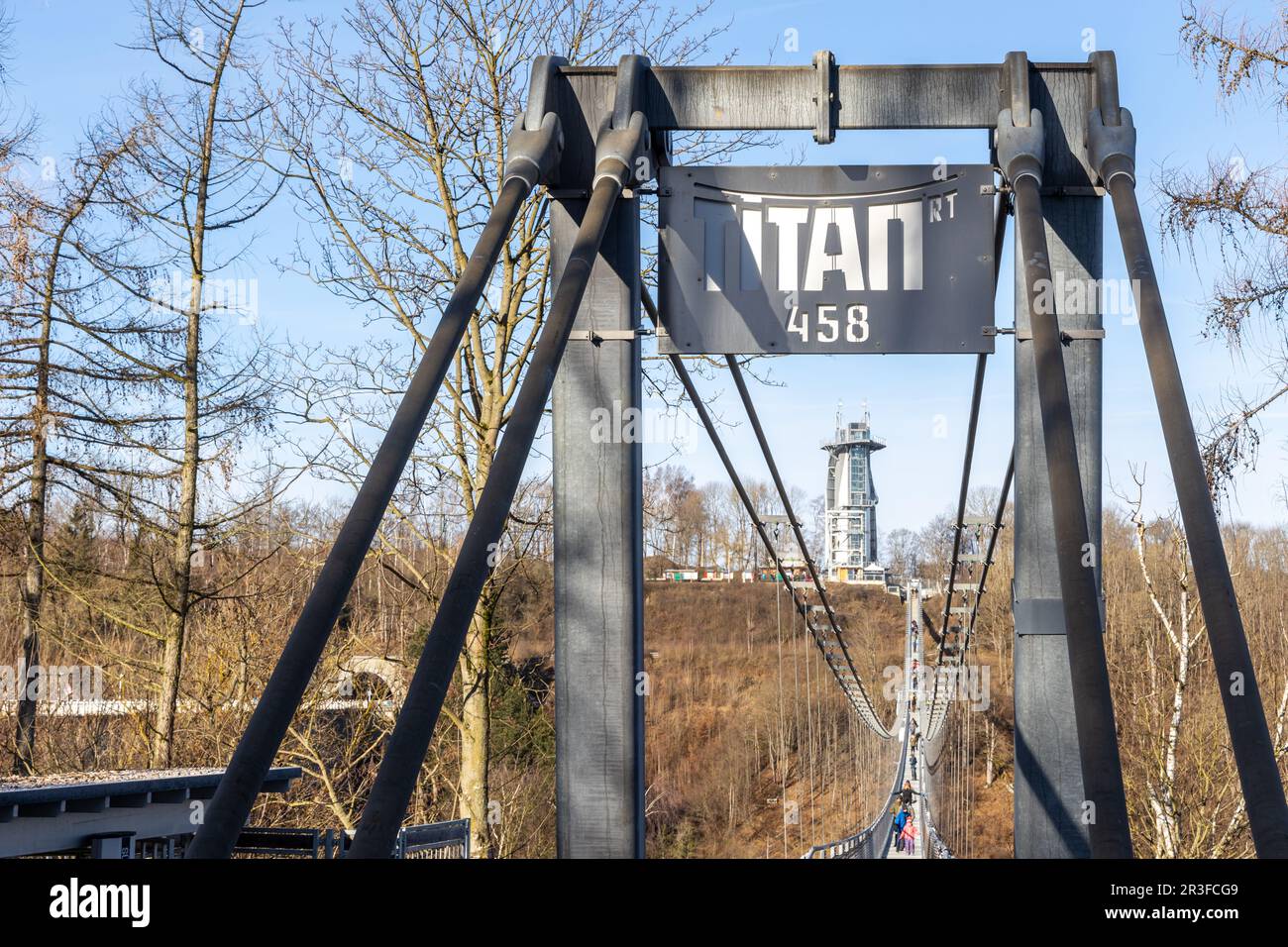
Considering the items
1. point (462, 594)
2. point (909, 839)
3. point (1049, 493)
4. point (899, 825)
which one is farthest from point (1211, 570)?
point (899, 825)

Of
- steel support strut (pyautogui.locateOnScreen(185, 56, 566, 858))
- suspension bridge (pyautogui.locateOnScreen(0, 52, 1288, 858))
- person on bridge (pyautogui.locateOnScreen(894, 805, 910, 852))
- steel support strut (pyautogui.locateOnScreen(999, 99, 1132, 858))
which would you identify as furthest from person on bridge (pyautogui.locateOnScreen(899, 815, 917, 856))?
steel support strut (pyautogui.locateOnScreen(185, 56, 566, 858))

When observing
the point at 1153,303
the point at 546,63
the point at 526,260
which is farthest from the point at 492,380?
the point at 1153,303

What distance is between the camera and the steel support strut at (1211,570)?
4.86ft

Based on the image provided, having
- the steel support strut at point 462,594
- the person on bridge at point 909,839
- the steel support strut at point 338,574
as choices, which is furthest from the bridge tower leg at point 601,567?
the person on bridge at point 909,839

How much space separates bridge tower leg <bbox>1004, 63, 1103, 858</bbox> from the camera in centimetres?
243

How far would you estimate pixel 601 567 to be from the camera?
249 centimetres

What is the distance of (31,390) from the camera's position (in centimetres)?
918

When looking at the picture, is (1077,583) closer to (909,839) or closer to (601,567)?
(601,567)

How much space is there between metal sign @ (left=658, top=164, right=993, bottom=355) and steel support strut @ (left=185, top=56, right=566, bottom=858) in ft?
2.10

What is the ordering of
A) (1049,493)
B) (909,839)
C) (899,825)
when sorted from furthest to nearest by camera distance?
1. (899,825)
2. (909,839)
3. (1049,493)

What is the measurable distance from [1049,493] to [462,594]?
144 cm

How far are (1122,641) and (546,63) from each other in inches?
571

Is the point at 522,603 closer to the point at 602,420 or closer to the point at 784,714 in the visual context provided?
the point at 602,420

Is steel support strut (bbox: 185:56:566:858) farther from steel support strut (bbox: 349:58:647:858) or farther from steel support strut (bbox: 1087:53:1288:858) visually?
steel support strut (bbox: 1087:53:1288:858)
